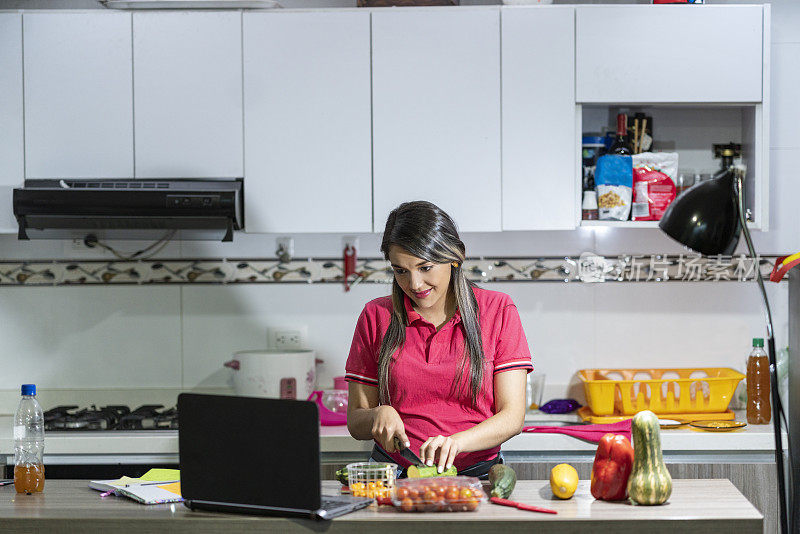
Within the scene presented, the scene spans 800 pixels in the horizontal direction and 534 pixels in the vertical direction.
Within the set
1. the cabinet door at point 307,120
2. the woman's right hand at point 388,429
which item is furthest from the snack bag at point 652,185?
the woman's right hand at point 388,429

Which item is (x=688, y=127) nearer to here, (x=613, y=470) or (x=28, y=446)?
(x=613, y=470)

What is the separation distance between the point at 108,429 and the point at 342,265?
3.47ft

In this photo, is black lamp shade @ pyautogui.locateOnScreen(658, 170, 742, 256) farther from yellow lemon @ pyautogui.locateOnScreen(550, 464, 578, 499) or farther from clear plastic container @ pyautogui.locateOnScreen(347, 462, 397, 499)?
clear plastic container @ pyautogui.locateOnScreen(347, 462, 397, 499)

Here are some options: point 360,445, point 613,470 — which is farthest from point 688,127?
point 613,470

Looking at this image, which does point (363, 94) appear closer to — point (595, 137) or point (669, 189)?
point (595, 137)

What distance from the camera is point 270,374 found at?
123 inches

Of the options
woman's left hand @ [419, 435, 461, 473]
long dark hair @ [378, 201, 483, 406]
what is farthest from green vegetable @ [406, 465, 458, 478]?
long dark hair @ [378, 201, 483, 406]

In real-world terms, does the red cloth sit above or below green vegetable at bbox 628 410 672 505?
below

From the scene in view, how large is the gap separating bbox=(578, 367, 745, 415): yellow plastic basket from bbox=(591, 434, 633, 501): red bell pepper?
1.30 m

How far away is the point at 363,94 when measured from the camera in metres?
3.10

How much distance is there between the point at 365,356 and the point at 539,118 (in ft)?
4.16

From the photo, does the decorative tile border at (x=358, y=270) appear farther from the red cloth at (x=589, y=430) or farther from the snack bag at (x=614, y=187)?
the red cloth at (x=589, y=430)

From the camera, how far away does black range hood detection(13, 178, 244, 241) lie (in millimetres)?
2969

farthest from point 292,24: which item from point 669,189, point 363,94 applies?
point 669,189
